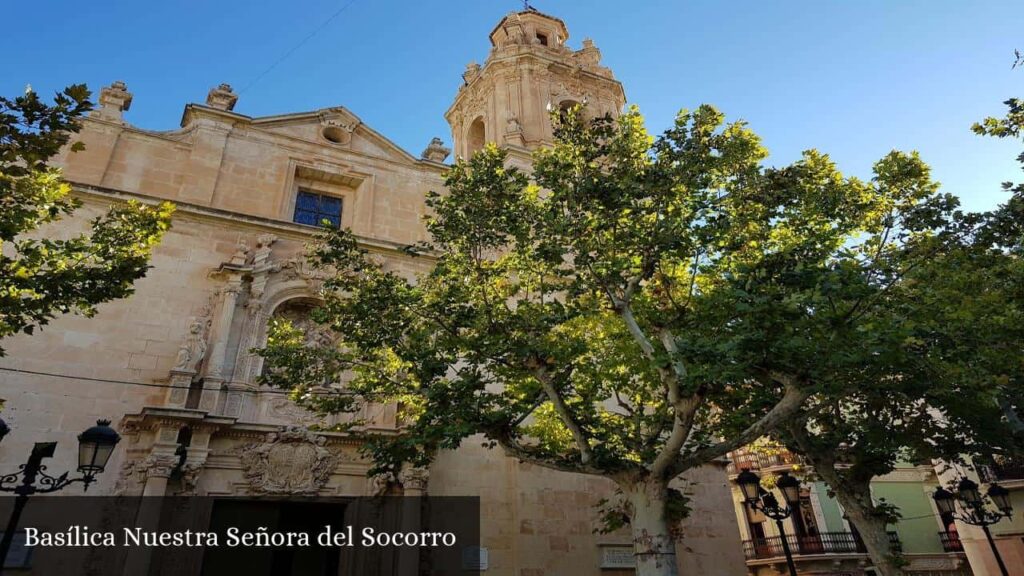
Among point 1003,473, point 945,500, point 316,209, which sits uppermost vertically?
point 316,209

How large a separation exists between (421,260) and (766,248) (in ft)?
25.3

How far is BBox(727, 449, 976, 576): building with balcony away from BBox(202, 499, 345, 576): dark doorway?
1729 cm

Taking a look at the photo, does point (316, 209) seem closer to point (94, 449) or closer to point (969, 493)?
point (94, 449)

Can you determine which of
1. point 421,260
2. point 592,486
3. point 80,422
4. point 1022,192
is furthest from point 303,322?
point 1022,192

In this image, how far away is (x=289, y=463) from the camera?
36.0 ft

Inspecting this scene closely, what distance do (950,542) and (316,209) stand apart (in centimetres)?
2662

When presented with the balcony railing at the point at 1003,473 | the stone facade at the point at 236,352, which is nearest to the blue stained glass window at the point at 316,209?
the stone facade at the point at 236,352

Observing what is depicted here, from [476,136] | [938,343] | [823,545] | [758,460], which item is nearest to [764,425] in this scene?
[938,343]

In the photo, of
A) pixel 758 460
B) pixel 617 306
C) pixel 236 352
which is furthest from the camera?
pixel 758 460

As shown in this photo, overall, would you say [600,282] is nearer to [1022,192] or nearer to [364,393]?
[364,393]

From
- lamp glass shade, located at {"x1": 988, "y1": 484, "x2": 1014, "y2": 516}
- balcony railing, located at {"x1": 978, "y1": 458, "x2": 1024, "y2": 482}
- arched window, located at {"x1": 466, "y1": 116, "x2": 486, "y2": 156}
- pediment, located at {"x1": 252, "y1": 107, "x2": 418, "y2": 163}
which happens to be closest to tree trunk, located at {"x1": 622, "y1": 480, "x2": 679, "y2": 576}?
lamp glass shade, located at {"x1": 988, "y1": 484, "x2": 1014, "y2": 516}

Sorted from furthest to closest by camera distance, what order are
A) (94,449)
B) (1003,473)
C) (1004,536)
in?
1. (1003,473)
2. (1004,536)
3. (94,449)

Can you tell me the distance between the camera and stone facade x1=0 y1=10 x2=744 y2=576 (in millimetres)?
10195

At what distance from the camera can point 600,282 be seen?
9.04 metres
